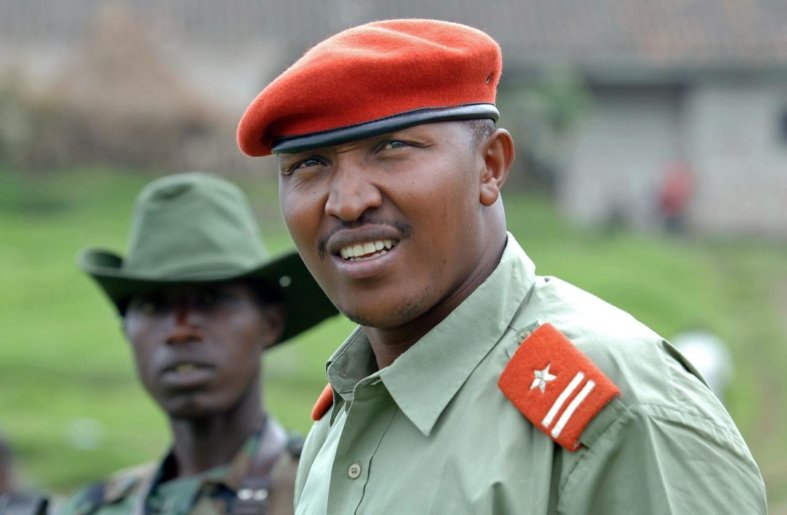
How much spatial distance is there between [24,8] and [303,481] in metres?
19.6

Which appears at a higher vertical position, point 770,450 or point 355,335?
point 355,335

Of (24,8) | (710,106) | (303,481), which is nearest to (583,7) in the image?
(710,106)

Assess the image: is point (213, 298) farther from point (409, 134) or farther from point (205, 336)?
point (409, 134)

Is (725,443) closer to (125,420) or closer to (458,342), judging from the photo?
(458,342)

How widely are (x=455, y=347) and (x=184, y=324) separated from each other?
204cm

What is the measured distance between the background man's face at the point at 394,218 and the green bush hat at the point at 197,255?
76.6 inches

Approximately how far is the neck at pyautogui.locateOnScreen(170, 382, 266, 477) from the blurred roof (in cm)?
1675

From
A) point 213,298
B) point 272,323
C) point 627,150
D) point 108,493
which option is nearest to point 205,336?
point 213,298

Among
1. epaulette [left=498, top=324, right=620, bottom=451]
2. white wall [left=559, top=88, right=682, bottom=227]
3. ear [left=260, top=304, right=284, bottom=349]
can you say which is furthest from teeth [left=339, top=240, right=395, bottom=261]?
white wall [left=559, top=88, right=682, bottom=227]

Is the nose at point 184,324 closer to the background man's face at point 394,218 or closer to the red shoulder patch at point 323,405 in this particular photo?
the red shoulder patch at point 323,405

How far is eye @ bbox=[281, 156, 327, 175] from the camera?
2.63m

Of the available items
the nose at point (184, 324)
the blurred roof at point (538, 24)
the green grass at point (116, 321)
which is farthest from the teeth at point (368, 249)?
the blurred roof at point (538, 24)

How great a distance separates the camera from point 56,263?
14.4 meters

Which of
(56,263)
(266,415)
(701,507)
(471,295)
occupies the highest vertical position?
(471,295)
